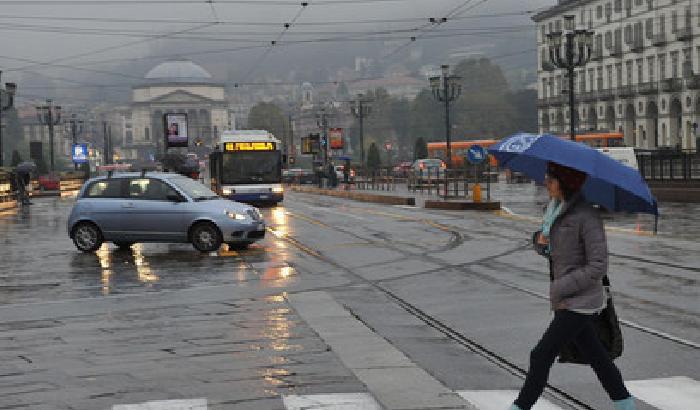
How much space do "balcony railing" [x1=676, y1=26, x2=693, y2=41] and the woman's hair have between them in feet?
279

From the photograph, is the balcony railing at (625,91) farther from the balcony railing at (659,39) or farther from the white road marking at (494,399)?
the white road marking at (494,399)

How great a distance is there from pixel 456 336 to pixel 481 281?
15.9 ft

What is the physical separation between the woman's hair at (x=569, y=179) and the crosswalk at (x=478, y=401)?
1694 mm

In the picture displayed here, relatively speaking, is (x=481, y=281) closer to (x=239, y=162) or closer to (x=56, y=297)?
(x=56, y=297)

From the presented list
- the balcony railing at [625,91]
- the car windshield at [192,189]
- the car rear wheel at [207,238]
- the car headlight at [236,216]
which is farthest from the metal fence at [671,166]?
the balcony railing at [625,91]

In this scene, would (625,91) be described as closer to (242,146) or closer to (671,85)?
(671,85)

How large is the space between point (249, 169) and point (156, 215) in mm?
22610

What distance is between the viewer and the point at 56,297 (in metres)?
14.1

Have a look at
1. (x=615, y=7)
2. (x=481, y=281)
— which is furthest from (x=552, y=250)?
(x=615, y=7)

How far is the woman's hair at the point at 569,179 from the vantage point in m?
6.20

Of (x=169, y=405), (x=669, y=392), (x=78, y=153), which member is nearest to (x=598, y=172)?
(x=669, y=392)

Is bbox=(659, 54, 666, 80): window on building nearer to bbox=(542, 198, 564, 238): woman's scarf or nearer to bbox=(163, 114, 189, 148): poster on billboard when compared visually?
bbox=(163, 114, 189, 148): poster on billboard

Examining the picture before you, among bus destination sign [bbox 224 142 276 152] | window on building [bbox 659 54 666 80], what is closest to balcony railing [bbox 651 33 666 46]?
window on building [bbox 659 54 666 80]

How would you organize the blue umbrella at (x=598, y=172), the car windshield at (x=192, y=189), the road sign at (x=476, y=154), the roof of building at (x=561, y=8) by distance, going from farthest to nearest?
1. the roof of building at (x=561, y=8)
2. the road sign at (x=476, y=154)
3. the car windshield at (x=192, y=189)
4. the blue umbrella at (x=598, y=172)
